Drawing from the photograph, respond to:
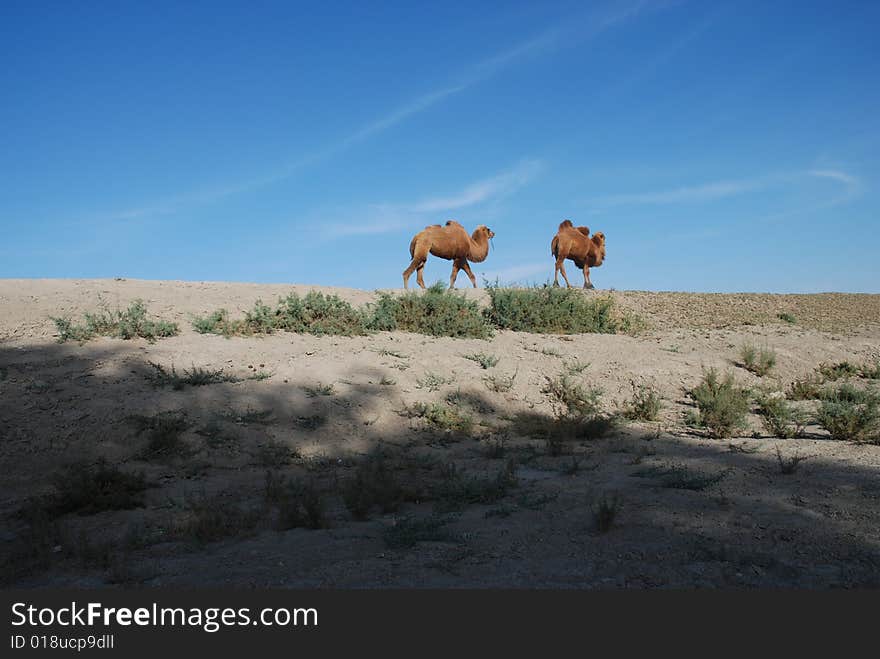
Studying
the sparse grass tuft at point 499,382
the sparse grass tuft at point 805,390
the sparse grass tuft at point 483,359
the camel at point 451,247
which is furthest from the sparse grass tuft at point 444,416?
the camel at point 451,247

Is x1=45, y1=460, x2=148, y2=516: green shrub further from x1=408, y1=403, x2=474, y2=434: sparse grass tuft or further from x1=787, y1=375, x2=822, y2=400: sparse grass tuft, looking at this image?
x1=787, y1=375, x2=822, y2=400: sparse grass tuft

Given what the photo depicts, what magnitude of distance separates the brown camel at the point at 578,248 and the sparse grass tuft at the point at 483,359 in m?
10.4

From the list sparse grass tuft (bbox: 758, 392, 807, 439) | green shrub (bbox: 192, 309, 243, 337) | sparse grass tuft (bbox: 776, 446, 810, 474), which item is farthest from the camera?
green shrub (bbox: 192, 309, 243, 337)

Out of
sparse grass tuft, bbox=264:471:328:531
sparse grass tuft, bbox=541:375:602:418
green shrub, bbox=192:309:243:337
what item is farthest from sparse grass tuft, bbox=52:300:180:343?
sparse grass tuft, bbox=541:375:602:418

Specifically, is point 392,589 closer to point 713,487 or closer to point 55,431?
point 713,487

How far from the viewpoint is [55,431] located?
655 cm

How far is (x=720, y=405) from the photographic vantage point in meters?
7.73

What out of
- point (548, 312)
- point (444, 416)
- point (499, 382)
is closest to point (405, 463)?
point (444, 416)

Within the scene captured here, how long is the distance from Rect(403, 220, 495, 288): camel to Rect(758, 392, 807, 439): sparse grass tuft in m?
9.96

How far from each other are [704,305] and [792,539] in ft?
48.8

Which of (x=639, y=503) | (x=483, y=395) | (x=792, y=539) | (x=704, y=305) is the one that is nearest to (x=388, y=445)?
(x=483, y=395)

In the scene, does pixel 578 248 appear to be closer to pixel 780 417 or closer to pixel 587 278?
pixel 587 278

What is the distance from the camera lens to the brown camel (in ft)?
67.9

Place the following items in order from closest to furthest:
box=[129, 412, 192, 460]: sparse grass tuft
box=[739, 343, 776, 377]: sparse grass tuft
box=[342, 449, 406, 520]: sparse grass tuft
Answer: box=[342, 449, 406, 520]: sparse grass tuft → box=[129, 412, 192, 460]: sparse grass tuft → box=[739, 343, 776, 377]: sparse grass tuft
